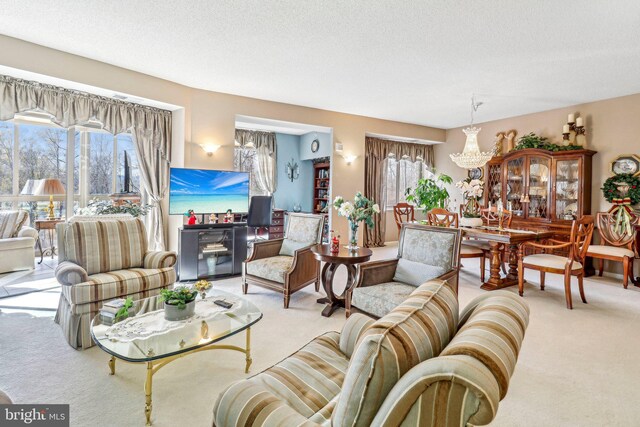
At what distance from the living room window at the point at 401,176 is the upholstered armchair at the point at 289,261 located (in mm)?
4473

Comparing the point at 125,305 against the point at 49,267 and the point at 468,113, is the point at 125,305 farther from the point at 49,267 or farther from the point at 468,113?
the point at 468,113

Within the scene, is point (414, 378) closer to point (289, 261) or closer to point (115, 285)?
point (115, 285)

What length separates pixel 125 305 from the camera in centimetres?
221

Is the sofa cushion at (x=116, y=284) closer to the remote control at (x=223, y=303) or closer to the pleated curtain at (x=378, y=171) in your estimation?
the remote control at (x=223, y=303)

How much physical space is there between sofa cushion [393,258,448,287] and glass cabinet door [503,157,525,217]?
13.7 ft

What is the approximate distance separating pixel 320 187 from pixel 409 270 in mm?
5593

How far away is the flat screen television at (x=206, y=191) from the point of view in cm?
450

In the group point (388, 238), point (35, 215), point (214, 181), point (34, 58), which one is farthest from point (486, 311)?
point (388, 238)

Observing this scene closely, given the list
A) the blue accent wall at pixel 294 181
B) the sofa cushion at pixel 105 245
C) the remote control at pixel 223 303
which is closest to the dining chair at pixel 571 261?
the remote control at pixel 223 303

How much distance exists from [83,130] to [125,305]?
4.18 meters

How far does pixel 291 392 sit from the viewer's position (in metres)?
1.37

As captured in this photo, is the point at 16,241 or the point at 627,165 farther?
the point at 627,165

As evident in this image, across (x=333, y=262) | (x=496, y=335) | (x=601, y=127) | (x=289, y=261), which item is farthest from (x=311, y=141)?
(x=496, y=335)

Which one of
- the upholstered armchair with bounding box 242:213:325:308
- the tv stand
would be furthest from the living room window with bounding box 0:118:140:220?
the upholstered armchair with bounding box 242:213:325:308
